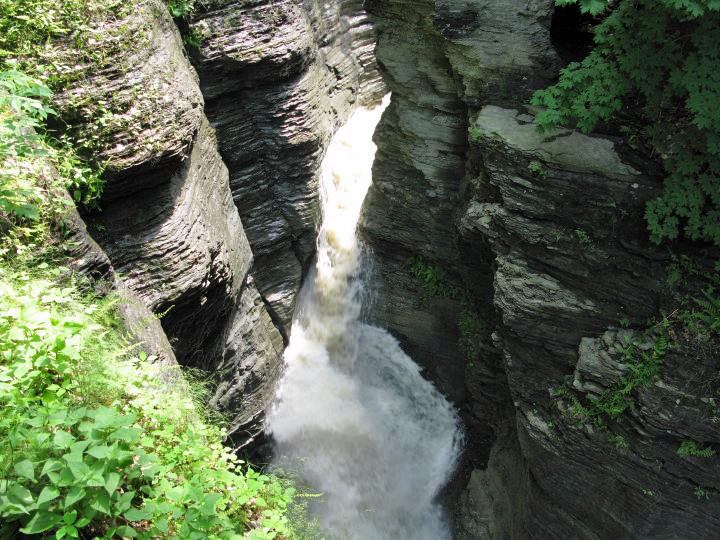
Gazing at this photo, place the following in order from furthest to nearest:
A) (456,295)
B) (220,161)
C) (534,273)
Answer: (456,295), (220,161), (534,273)

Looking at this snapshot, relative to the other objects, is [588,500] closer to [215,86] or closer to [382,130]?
[382,130]

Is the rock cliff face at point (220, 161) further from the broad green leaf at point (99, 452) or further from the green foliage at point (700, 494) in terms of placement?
the green foliage at point (700, 494)

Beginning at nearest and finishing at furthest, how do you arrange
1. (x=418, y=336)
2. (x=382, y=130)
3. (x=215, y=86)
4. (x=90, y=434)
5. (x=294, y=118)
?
1. (x=90, y=434)
2. (x=215, y=86)
3. (x=294, y=118)
4. (x=382, y=130)
5. (x=418, y=336)

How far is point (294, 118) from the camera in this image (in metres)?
8.77

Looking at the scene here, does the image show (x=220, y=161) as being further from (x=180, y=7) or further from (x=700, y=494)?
(x=700, y=494)

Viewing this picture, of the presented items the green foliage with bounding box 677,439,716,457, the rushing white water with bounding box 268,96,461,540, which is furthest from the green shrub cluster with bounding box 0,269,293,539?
the rushing white water with bounding box 268,96,461,540

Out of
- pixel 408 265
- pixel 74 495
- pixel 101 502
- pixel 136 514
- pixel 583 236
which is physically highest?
pixel 74 495

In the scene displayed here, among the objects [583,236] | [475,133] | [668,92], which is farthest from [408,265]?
[668,92]

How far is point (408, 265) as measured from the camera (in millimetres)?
10047

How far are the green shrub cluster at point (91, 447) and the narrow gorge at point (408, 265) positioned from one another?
130cm

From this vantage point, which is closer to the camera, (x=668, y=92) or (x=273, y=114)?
(x=668, y=92)

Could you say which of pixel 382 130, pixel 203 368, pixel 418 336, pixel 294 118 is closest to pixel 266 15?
pixel 294 118

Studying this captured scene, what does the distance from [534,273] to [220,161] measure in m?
4.99

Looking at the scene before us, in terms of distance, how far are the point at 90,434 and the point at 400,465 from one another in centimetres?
768
